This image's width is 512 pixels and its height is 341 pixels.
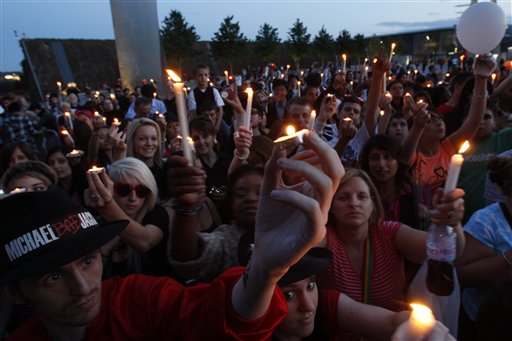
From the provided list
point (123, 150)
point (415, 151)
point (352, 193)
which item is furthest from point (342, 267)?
point (123, 150)

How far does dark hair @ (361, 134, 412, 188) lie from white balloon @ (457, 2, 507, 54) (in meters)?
1.53

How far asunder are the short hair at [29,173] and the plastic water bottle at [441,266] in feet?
8.68

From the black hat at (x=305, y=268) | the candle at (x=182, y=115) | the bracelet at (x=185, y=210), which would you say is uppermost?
the candle at (x=182, y=115)

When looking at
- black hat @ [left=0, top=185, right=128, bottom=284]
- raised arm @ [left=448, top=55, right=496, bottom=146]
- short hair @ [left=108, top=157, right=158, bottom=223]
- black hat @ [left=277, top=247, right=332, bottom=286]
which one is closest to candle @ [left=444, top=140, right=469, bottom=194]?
black hat @ [left=277, top=247, right=332, bottom=286]

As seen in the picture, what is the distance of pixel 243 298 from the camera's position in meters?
1.19

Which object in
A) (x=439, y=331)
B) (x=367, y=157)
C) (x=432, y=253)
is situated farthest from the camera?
(x=367, y=157)

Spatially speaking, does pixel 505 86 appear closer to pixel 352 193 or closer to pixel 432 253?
pixel 352 193

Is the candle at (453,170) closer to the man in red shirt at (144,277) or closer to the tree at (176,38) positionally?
the man in red shirt at (144,277)

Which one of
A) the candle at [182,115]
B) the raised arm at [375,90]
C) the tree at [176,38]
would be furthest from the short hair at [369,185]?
the tree at [176,38]

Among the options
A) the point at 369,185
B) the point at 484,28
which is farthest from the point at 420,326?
the point at 484,28

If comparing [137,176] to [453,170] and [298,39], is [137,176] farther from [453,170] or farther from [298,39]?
[298,39]

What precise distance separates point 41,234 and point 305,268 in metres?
1.03

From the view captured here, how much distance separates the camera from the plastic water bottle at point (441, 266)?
156 centimetres

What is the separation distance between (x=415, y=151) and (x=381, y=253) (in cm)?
149
